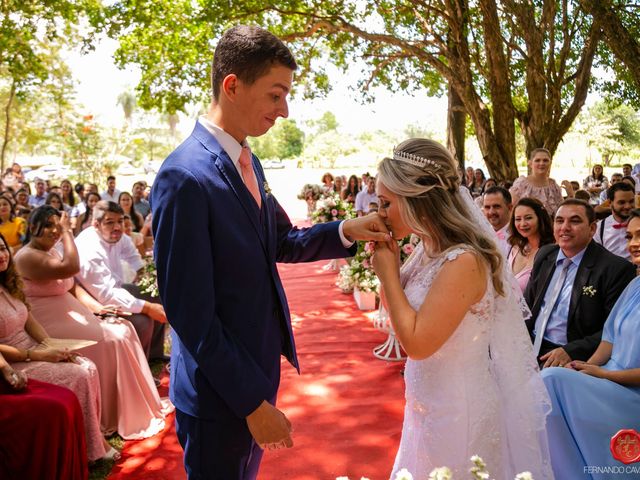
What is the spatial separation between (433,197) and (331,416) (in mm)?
2764

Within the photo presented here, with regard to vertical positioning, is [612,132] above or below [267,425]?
above

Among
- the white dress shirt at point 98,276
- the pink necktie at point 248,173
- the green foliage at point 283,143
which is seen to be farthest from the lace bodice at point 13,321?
the green foliage at point 283,143

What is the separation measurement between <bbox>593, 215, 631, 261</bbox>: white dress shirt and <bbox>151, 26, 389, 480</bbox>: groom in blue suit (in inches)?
201

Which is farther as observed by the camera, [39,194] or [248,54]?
[39,194]

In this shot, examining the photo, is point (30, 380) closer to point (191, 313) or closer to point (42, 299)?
point (42, 299)

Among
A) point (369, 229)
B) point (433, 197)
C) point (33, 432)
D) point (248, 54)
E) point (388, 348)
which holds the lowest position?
point (388, 348)

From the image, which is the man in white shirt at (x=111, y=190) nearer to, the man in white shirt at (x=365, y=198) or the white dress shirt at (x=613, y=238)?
the man in white shirt at (x=365, y=198)

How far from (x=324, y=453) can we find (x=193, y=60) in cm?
1008

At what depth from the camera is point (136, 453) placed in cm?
398

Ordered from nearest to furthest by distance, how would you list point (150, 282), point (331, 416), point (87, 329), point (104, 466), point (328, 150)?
point (104, 466) < point (87, 329) < point (331, 416) < point (150, 282) < point (328, 150)

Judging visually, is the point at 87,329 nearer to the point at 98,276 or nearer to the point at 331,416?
the point at 98,276

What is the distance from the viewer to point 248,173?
2.00 meters

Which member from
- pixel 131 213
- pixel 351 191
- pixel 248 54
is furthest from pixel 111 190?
pixel 248 54

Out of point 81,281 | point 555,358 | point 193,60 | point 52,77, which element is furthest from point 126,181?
point 555,358
